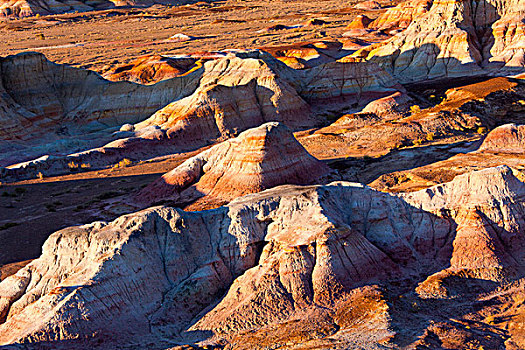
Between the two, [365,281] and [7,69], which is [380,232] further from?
[7,69]

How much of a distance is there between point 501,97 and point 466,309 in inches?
1066

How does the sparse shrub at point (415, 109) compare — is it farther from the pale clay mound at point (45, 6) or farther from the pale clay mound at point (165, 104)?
the pale clay mound at point (45, 6)

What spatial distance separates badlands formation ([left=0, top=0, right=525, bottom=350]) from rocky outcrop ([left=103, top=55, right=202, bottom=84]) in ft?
3.12

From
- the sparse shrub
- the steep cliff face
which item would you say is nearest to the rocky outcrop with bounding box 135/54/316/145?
the steep cliff face

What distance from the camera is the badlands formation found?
47.1 ft

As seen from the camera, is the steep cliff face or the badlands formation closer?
the badlands formation

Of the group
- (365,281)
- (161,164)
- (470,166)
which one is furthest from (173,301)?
(161,164)

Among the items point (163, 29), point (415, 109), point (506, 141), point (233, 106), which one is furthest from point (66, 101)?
point (163, 29)

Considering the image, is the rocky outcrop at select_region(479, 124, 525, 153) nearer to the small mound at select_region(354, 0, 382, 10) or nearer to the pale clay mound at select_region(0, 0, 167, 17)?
the small mound at select_region(354, 0, 382, 10)

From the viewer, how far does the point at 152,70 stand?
51969 mm

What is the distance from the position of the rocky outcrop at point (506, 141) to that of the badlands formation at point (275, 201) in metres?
0.08

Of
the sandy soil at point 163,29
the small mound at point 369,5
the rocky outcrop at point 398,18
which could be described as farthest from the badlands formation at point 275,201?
the small mound at point 369,5

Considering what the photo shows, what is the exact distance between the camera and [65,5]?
118062mm

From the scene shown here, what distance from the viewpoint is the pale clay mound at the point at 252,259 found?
14109 millimetres
